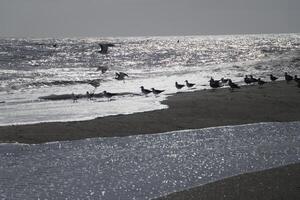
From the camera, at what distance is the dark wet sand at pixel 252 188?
26.2ft

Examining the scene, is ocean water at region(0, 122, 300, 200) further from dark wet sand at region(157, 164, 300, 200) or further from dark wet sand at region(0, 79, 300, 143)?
dark wet sand at region(0, 79, 300, 143)

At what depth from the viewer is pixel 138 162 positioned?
10734 millimetres

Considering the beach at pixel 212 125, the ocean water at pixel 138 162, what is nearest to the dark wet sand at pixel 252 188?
the beach at pixel 212 125

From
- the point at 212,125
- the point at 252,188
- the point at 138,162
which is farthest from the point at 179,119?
the point at 252,188

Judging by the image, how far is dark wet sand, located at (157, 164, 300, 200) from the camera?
26.2 ft

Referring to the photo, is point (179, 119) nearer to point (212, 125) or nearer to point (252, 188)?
point (212, 125)

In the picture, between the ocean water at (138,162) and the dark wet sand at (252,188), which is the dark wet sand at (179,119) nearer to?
the ocean water at (138,162)

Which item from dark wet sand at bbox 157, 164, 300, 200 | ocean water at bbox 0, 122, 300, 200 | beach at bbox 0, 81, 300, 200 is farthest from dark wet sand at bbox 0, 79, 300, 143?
dark wet sand at bbox 157, 164, 300, 200

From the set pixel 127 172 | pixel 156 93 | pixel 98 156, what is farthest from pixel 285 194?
pixel 156 93

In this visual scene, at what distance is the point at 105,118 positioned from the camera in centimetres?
1709

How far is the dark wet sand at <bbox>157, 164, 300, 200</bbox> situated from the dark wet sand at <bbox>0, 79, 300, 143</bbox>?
5594mm

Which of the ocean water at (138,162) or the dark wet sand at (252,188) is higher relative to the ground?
the dark wet sand at (252,188)

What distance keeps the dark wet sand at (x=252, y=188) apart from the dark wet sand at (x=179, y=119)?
559 cm

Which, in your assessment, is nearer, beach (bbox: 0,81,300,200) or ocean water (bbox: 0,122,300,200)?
beach (bbox: 0,81,300,200)
